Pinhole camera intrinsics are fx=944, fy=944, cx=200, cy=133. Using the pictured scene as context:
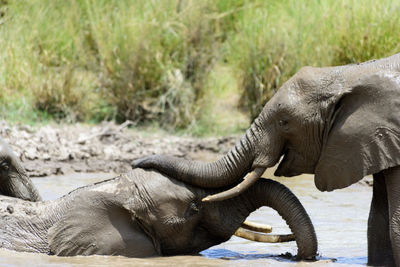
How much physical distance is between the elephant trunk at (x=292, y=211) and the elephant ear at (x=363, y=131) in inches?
14.1

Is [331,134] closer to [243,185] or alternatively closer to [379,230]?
[243,185]

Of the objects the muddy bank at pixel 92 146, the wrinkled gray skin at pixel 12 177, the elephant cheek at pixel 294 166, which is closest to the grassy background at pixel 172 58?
the muddy bank at pixel 92 146

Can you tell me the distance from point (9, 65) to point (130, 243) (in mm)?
8329

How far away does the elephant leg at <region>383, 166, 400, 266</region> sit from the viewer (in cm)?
609

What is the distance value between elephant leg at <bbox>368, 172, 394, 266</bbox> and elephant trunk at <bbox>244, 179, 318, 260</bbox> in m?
0.46

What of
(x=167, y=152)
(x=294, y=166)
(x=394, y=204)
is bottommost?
(x=167, y=152)

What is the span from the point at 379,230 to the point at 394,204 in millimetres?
606

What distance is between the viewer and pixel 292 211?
21.4 ft

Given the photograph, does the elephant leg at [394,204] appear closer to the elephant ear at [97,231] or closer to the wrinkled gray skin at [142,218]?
the wrinkled gray skin at [142,218]

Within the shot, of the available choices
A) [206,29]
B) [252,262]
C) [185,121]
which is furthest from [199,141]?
[252,262]

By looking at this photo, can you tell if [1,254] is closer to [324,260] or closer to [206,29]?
[324,260]

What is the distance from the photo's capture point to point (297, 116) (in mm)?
6234

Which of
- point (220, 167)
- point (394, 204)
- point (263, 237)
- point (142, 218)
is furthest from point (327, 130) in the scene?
point (142, 218)

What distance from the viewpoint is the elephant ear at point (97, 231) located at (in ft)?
21.7
